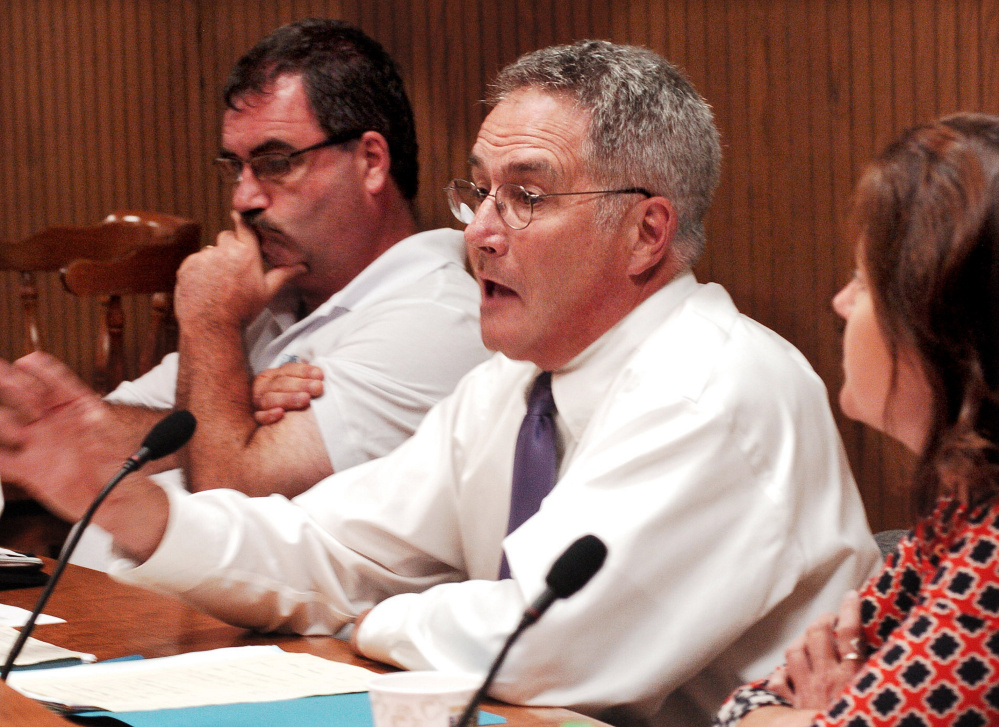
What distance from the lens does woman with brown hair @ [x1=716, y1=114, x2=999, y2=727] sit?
3.03ft

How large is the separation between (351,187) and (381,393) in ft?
1.85

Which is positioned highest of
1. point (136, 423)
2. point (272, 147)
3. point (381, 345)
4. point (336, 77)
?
point (336, 77)

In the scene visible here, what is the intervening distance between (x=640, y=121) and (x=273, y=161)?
121cm

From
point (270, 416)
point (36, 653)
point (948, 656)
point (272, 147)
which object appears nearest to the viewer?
point (948, 656)

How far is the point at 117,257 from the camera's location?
348 cm

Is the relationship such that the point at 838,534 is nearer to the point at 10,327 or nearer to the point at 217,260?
the point at 217,260

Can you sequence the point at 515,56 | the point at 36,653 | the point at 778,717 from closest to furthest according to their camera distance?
the point at 778,717 → the point at 36,653 → the point at 515,56

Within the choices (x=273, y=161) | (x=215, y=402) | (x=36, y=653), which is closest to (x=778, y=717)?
(x=36, y=653)

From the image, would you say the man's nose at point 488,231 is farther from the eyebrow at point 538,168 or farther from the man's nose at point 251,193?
the man's nose at point 251,193

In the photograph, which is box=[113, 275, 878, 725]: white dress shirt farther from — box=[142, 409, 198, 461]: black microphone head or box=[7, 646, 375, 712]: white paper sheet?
box=[142, 409, 198, 461]: black microphone head

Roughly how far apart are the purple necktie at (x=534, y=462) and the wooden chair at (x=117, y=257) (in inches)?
82.1

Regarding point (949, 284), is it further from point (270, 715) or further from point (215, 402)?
point (215, 402)

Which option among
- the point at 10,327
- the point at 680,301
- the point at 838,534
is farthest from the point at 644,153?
the point at 10,327

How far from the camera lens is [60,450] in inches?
59.1
